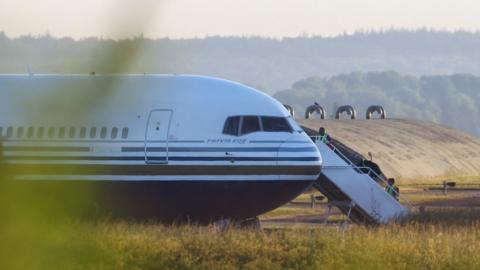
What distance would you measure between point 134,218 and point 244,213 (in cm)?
315

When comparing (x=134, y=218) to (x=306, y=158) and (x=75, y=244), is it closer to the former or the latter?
(x=306, y=158)

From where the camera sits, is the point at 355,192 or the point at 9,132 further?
the point at 355,192

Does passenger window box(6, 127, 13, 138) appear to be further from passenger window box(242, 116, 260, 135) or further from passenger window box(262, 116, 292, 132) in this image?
passenger window box(262, 116, 292, 132)

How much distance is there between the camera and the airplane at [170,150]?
3522 cm

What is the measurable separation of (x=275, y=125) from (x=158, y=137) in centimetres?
329

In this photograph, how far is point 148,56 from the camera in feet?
107

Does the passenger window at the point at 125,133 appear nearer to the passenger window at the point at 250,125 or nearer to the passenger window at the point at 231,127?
the passenger window at the point at 231,127

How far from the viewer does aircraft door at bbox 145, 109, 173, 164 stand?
35781mm

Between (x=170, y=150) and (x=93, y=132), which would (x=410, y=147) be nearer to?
(x=93, y=132)

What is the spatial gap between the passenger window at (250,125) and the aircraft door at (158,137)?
2.09 meters

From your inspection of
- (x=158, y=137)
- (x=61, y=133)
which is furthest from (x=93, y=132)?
(x=158, y=137)

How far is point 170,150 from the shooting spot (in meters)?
35.7

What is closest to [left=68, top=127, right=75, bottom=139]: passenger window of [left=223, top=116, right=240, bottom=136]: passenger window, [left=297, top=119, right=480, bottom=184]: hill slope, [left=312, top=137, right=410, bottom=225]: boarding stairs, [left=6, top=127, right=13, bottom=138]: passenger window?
[left=6, top=127, right=13, bottom=138]: passenger window

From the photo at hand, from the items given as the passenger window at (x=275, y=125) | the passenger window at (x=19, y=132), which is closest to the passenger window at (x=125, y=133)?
the passenger window at (x=19, y=132)
